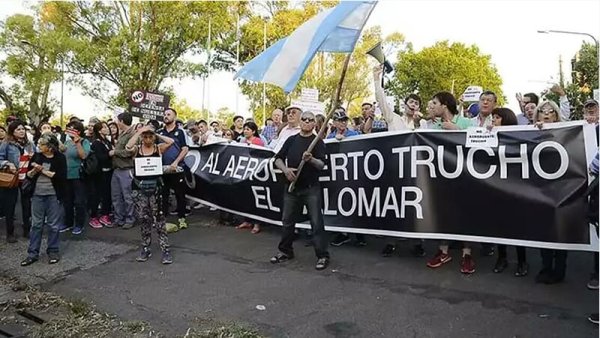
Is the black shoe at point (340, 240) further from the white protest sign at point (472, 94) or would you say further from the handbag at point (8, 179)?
the handbag at point (8, 179)

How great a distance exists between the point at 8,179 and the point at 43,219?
162cm

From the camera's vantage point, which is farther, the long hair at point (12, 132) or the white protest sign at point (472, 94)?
the white protest sign at point (472, 94)

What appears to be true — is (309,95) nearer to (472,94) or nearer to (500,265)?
(472,94)

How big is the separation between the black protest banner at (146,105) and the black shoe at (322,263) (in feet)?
19.2

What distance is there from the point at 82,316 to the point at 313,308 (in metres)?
2.01

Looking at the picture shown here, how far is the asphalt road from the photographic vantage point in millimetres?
4379

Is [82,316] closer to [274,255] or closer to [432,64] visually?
[274,255]

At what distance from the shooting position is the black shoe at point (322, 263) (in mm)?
6008

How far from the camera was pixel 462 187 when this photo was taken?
5648mm

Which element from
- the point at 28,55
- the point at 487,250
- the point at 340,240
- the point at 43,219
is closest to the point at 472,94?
the point at 487,250

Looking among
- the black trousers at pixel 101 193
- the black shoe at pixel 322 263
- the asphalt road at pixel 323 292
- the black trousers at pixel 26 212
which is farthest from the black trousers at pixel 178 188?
the black shoe at pixel 322 263

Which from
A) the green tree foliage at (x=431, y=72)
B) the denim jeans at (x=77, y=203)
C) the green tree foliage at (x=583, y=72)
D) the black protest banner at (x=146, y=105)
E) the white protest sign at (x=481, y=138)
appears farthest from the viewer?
the green tree foliage at (x=431, y=72)

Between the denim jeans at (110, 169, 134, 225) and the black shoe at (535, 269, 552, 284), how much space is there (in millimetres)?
5701

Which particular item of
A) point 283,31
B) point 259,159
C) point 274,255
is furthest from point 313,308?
point 283,31
